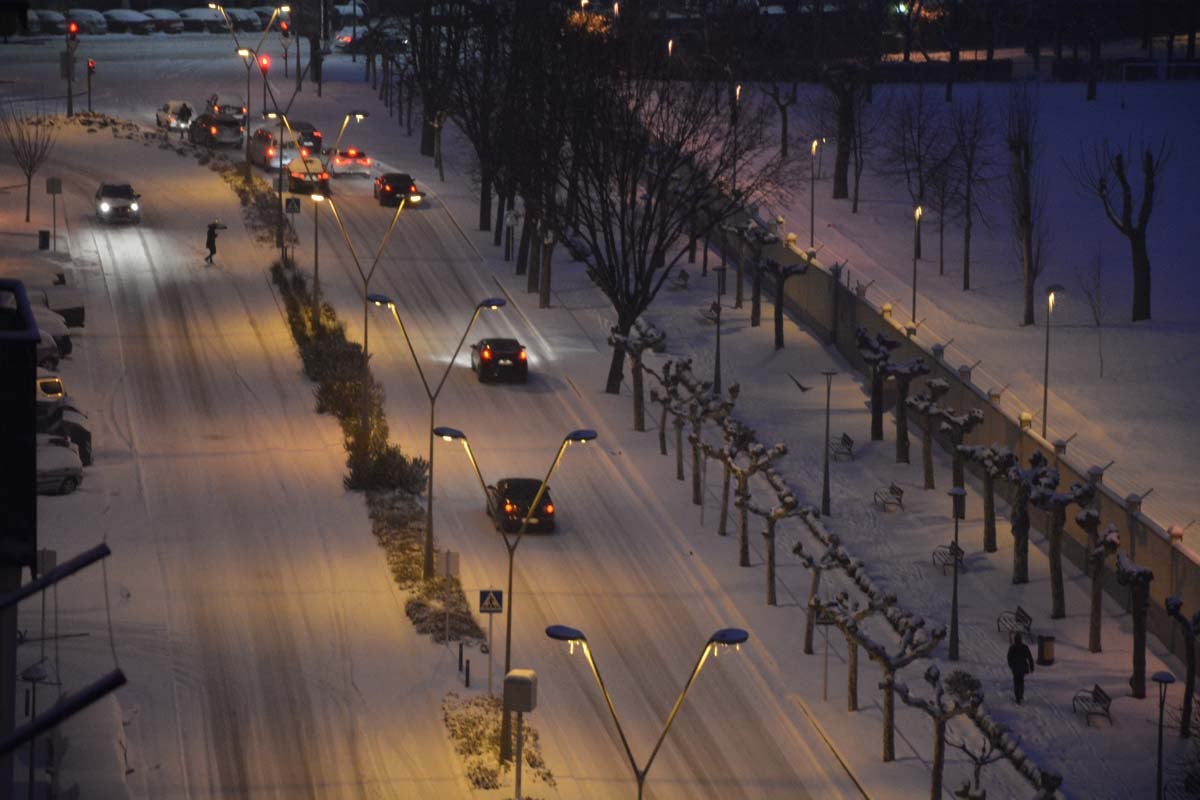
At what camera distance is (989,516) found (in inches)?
1928

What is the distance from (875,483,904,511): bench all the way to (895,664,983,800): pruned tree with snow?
9780 mm

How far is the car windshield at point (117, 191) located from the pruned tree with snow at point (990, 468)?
3804 cm

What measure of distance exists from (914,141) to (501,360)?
29633 mm

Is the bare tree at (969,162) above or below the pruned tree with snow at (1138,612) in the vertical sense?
above

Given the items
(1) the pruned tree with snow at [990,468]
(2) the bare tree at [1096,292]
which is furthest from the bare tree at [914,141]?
(1) the pruned tree with snow at [990,468]

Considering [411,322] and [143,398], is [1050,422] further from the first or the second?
[143,398]

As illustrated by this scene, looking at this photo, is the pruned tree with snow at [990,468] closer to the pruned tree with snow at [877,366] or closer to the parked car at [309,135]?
the pruned tree with snow at [877,366]

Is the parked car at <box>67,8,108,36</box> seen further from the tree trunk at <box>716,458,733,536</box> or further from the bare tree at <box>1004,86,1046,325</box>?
the tree trunk at <box>716,458,733,536</box>

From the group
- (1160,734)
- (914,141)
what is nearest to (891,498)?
(1160,734)

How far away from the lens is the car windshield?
7669 centimetres

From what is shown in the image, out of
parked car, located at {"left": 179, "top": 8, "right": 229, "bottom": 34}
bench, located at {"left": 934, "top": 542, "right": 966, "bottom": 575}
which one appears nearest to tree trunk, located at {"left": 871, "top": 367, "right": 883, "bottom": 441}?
bench, located at {"left": 934, "top": 542, "right": 966, "bottom": 575}

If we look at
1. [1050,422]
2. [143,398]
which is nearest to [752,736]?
[1050,422]

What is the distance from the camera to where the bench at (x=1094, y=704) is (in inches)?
1617

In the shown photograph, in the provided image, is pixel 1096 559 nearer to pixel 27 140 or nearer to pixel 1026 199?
pixel 1026 199
